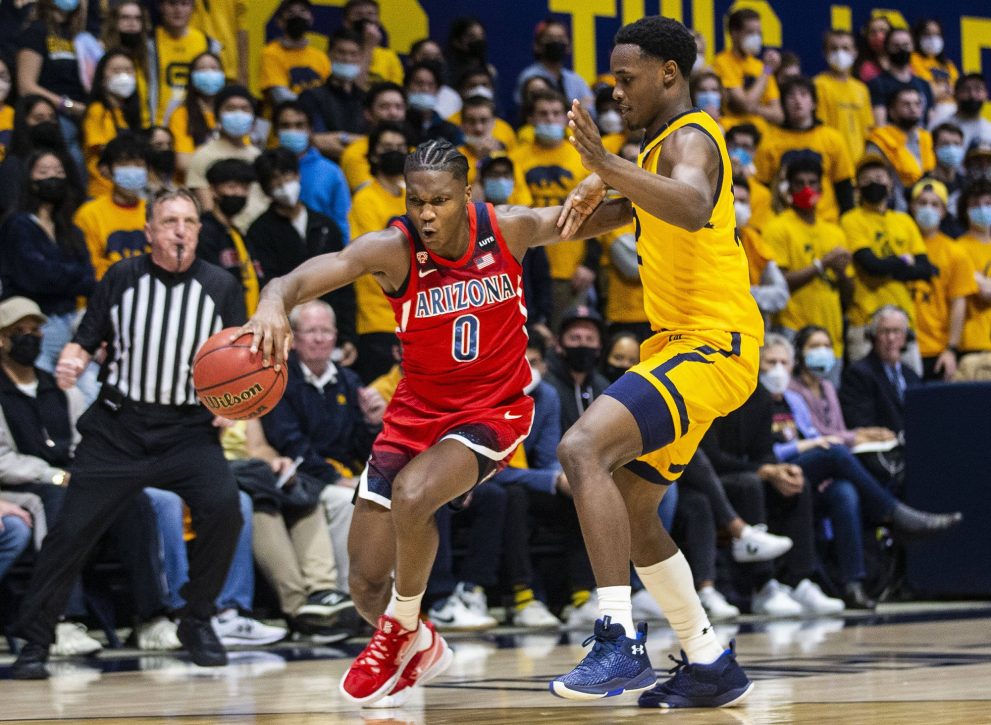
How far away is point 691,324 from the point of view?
4781 millimetres

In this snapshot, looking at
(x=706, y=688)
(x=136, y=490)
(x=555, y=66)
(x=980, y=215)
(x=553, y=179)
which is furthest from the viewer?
(x=555, y=66)

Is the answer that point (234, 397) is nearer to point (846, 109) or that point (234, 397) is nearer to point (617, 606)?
point (617, 606)

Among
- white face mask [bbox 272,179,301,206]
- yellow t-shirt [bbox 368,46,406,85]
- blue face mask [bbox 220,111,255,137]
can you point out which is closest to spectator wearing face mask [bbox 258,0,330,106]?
yellow t-shirt [bbox 368,46,406,85]

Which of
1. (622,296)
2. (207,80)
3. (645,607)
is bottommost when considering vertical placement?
(645,607)

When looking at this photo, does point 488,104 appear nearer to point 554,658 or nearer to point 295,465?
point 295,465

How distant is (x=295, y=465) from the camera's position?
26.4ft

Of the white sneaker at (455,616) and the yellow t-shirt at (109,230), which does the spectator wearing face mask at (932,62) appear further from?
the yellow t-shirt at (109,230)

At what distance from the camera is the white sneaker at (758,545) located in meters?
8.99

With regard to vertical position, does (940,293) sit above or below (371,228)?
below

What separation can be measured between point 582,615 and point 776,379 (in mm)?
2239

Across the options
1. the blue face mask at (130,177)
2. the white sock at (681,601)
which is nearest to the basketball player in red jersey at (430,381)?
A: the white sock at (681,601)

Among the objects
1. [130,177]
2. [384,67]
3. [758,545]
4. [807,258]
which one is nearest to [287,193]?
[130,177]

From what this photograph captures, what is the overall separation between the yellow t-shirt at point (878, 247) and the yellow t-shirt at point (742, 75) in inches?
56.0

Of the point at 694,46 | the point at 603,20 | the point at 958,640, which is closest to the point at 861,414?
the point at 958,640
